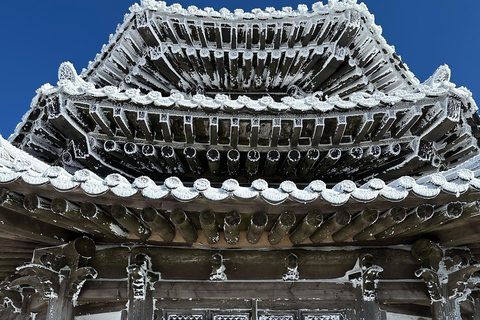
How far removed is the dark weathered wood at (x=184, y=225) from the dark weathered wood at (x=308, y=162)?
6.95 ft

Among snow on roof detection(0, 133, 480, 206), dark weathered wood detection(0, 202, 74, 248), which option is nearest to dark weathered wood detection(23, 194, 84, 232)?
dark weathered wood detection(0, 202, 74, 248)

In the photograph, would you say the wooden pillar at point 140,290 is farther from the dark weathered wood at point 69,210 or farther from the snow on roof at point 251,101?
the snow on roof at point 251,101

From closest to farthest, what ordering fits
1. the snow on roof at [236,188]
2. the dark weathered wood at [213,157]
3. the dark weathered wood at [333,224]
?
the snow on roof at [236,188] → the dark weathered wood at [333,224] → the dark weathered wood at [213,157]

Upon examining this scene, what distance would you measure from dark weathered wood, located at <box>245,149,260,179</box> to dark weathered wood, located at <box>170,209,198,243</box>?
156 cm

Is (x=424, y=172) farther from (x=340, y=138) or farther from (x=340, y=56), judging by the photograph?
(x=340, y=56)

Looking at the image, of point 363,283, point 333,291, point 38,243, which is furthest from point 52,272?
point 363,283

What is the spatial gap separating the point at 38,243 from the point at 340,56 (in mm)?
6065

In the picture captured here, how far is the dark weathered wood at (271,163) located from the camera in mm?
6301

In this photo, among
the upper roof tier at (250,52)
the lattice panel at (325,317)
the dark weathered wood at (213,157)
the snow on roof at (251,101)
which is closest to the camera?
the lattice panel at (325,317)

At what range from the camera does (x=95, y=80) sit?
28.3 feet

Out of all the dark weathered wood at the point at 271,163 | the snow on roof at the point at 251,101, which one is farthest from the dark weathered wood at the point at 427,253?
the dark weathered wood at the point at 271,163

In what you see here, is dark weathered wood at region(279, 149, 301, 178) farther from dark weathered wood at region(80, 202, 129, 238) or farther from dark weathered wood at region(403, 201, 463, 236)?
dark weathered wood at region(80, 202, 129, 238)

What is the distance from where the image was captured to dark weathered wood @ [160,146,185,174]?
6.33 metres

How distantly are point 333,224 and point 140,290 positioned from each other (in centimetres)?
253
